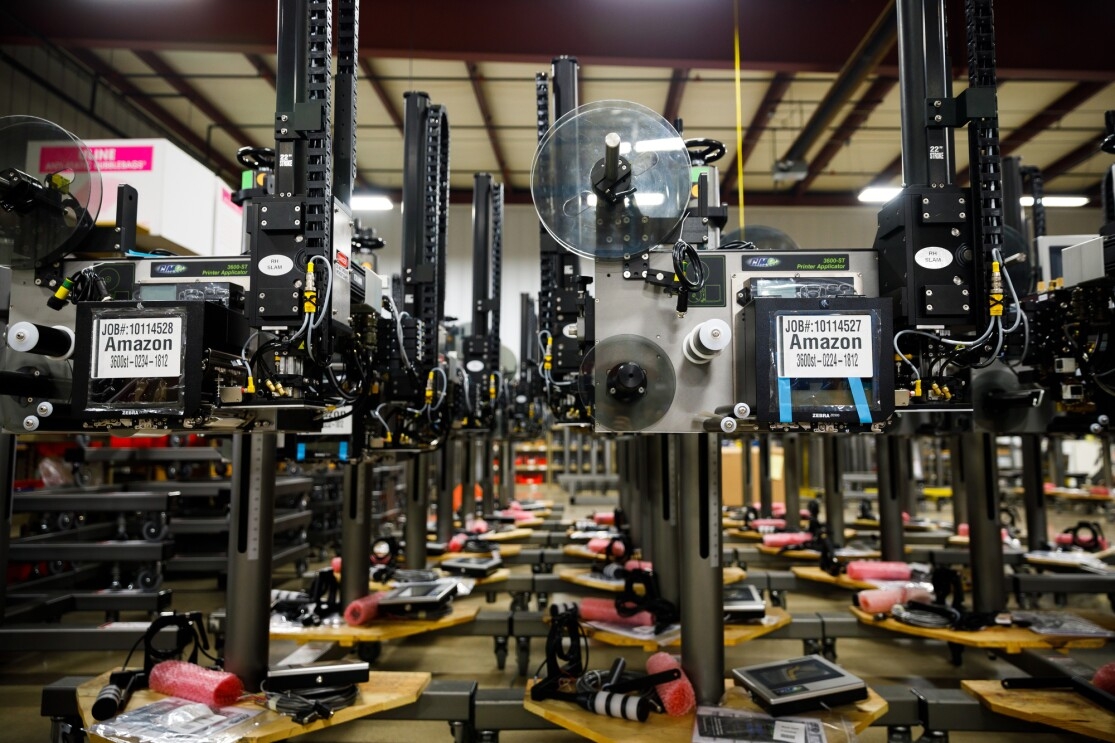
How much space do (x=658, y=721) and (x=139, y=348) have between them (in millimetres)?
1845

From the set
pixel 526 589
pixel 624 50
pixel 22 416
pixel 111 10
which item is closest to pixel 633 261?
pixel 22 416

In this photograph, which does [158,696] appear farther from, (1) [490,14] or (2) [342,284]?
(1) [490,14]

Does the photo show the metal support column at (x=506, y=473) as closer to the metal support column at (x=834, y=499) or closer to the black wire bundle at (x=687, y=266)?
the metal support column at (x=834, y=499)

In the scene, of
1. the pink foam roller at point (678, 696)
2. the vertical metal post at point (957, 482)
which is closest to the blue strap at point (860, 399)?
the pink foam roller at point (678, 696)

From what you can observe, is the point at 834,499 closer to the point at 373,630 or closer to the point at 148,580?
the point at 373,630

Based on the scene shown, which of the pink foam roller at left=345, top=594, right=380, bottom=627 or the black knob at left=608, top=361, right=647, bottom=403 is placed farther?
the pink foam roller at left=345, top=594, right=380, bottom=627

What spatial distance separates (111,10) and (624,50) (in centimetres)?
454

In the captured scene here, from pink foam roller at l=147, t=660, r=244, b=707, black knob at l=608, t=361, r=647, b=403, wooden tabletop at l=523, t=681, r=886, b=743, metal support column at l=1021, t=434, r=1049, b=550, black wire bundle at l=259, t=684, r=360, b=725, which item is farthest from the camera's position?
metal support column at l=1021, t=434, r=1049, b=550

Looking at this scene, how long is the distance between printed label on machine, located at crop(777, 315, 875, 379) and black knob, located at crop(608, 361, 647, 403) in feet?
1.29

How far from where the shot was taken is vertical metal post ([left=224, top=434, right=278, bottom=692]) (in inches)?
100

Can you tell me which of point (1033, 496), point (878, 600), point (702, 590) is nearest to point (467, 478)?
point (878, 600)

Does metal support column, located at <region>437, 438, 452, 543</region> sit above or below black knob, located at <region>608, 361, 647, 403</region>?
below

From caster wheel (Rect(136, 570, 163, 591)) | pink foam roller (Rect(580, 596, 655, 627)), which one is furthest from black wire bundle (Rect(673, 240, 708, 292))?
caster wheel (Rect(136, 570, 163, 591))

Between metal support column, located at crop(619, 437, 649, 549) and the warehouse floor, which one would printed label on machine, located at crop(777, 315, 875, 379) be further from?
metal support column, located at crop(619, 437, 649, 549)
